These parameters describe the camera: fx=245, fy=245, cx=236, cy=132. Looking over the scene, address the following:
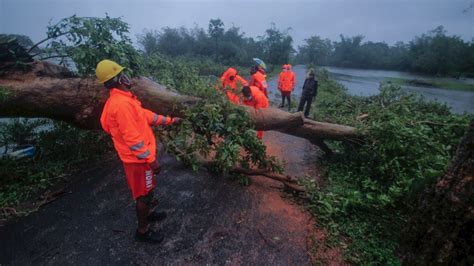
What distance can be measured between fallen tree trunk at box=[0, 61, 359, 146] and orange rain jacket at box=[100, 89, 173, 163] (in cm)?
125

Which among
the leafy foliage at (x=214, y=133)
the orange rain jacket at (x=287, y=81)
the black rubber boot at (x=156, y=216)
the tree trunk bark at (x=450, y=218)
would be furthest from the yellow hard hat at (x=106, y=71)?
the orange rain jacket at (x=287, y=81)

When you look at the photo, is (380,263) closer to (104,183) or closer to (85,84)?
(104,183)

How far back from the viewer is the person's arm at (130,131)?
7.46 feet

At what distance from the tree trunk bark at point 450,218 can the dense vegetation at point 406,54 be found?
108 ft

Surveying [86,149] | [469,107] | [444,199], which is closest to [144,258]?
[444,199]

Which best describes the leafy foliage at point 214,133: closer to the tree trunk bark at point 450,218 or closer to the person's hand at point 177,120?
the person's hand at point 177,120

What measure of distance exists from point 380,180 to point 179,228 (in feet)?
10.4

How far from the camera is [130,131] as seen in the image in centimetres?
228

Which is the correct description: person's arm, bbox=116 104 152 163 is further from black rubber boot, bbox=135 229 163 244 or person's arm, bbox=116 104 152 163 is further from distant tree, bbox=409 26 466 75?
distant tree, bbox=409 26 466 75

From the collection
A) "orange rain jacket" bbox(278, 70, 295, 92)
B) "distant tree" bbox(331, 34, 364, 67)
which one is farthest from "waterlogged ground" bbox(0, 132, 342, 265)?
"distant tree" bbox(331, 34, 364, 67)

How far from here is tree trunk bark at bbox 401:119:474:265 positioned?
165 centimetres

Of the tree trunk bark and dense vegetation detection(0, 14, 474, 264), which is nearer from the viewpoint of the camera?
the tree trunk bark

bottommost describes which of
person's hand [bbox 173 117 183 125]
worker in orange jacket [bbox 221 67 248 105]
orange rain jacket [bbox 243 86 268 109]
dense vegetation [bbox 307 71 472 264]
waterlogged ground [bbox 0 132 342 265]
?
waterlogged ground [bbox 0 132 342 265]

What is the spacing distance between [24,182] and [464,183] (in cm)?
544
